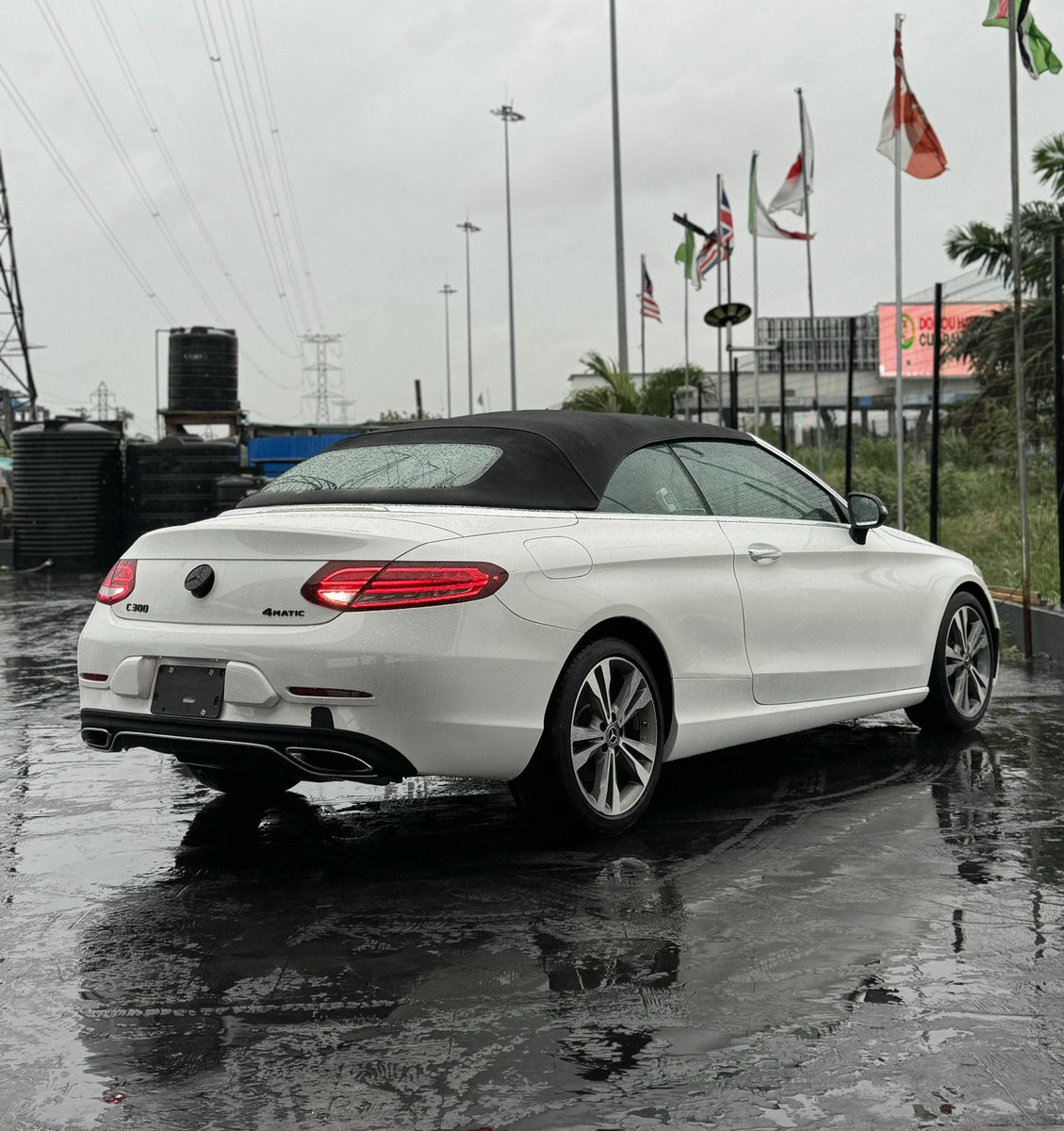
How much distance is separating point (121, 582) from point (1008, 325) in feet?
81.1

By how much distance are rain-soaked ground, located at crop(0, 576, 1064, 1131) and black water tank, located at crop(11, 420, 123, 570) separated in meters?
18.8

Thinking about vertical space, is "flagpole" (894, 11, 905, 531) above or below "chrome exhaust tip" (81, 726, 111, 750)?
above

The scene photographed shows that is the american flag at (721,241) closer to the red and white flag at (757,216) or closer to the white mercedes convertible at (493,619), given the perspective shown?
the red and white flag at (757,216)

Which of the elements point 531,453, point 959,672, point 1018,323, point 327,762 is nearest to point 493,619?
point 327,762

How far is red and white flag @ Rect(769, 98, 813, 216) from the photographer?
2928 cm

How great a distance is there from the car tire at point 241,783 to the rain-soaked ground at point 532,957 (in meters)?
0.12

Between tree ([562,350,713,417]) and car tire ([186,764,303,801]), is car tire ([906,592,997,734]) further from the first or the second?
tree ([562,350,713,417])

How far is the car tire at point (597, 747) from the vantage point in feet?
17.8

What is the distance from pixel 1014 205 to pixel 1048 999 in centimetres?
951

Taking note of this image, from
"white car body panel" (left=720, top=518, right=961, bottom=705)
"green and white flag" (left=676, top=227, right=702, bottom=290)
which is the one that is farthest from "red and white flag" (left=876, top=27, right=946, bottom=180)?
"green and white flag" (left=676, top=227, right=702, bottom=290)

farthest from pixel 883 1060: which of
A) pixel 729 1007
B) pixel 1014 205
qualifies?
pixel 1014 205

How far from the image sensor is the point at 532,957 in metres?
4.34

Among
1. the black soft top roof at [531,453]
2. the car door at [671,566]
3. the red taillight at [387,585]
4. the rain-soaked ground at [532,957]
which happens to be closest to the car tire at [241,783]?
the rain-soaked ground at [532,957]

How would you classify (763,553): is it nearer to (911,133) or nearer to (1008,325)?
(911,133)
